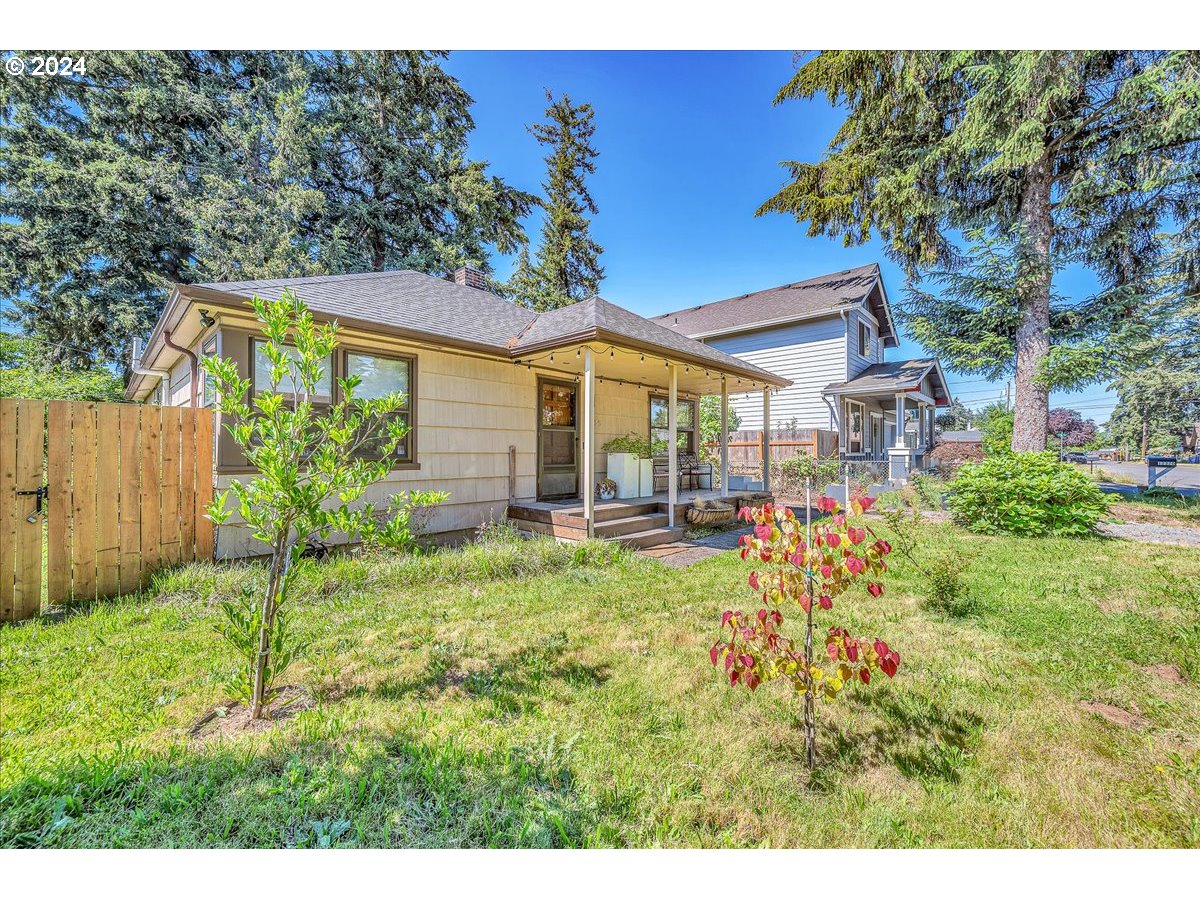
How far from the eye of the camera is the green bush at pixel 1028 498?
22.4 ft

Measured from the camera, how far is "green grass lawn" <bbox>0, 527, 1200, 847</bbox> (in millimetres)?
1683

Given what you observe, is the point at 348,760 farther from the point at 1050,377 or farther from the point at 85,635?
the point at 1050,377

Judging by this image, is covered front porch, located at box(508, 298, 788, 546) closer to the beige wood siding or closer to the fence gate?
the beige wood siding

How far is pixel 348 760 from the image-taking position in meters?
1.96

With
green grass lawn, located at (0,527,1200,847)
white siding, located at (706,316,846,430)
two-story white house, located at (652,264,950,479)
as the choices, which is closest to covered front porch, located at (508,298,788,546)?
green grass lawn, located at (0,527,1200,847)

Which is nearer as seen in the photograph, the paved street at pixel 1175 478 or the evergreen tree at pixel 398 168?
the paved street at pixel 1175 478

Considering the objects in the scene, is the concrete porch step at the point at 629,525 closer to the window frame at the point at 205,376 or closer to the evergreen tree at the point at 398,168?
the window frame at the point at 205,376

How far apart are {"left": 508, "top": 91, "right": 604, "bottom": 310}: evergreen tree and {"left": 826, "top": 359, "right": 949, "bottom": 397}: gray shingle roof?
37.9 feet

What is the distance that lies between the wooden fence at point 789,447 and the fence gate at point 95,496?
1084cm

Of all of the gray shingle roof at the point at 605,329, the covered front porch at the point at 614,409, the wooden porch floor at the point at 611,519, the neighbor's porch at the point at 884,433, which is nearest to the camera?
the gray shingle roof at the point at 605,329

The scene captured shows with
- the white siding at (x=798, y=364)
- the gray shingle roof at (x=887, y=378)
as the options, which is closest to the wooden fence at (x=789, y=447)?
the white siding at (x=798, y=364)
